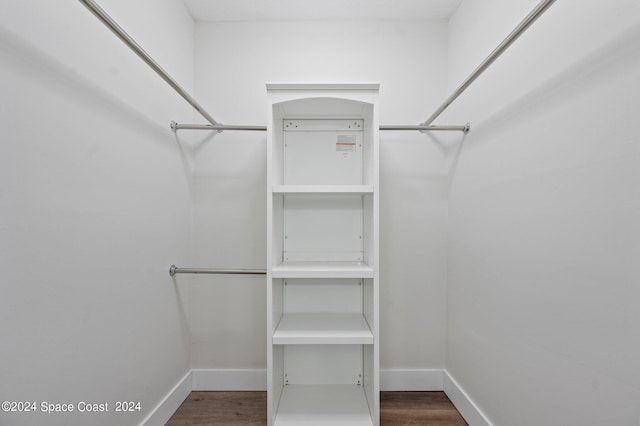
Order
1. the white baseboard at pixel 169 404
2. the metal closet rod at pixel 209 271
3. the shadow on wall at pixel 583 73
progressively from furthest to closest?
the metal closet rod at pixel 209 271, the white baseboard at pixel 169 404, the shadow on wall at pixel 583 73

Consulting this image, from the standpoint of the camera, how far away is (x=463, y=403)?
1520mm

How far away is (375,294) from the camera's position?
138 cm

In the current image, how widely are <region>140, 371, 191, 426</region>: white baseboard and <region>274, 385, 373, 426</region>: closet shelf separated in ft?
1.88

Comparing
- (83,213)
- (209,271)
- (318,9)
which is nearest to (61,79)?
(83,213)

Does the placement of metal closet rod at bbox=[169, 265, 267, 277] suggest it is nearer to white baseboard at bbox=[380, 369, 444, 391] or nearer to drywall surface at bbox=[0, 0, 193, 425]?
drywall surface at bbox=[0, 0, 193, 425]

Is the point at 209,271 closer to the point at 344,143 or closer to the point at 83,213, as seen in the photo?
the point at 83,213

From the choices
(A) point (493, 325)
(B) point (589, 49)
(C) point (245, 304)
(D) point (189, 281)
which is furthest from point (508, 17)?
→ (D) point (189, 281)

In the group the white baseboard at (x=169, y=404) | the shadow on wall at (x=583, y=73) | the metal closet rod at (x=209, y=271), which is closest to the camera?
the shadow on wall at (x=583, y=73)

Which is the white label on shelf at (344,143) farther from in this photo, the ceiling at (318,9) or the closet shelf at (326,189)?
the ceiling at (318,9)

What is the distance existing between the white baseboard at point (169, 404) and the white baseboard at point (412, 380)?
3.84 ft

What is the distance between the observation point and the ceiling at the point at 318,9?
1640 millimetres

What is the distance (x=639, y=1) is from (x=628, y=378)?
3.13 ft

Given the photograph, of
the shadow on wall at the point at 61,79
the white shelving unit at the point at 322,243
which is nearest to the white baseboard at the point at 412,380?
the white shelving unit at the point at 322,243

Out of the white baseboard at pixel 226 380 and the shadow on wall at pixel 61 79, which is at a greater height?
the shadow on wall at pixel 61 79
